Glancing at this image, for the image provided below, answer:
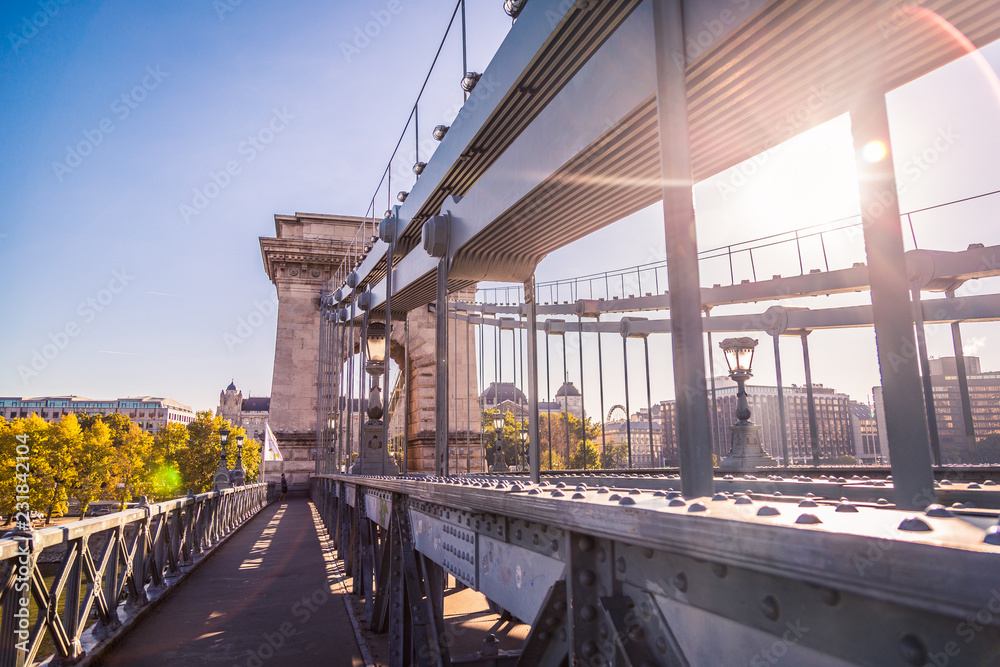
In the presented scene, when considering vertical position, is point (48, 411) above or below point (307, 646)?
above

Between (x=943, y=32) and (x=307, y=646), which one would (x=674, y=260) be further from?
(x=307, y=646)

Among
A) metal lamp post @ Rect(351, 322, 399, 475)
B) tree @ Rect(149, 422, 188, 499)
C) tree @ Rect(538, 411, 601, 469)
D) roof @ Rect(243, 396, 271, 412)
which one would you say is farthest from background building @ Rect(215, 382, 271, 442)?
metal lamp post @ Rect(351, 322, 399, 475)

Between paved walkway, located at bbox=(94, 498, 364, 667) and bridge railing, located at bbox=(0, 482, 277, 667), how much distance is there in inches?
10.0

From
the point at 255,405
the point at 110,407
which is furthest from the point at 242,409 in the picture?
the point at 110,407

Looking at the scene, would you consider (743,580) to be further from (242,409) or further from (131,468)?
(242,409)

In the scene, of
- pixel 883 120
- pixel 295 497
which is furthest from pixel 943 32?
pixel 295 497

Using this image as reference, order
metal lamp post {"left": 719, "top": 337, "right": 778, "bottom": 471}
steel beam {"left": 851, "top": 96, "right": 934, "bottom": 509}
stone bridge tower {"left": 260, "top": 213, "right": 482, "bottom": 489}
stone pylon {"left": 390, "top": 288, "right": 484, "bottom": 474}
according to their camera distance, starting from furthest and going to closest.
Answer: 1. stone bridge tower {"left": 260, "top": 213, "right": 482, "bottom": 489}
2. stone pylon {"left": 390, "top": 288, "right": 484, "bottom": 474}
3. metal lamp post {"left": 719, "top": 337, "right": 778, "bottom": 471}
4. steel beam {"left": 851, "top": 96, "right": 934, "bottom": 509}

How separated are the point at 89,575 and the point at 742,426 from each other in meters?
6.41

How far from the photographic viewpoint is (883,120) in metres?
2.08

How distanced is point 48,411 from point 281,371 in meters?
108

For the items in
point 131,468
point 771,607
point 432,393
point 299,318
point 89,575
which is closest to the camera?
point 771,607

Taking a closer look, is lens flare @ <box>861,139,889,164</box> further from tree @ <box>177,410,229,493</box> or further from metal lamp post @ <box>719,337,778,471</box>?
tree @ <box>177,410,229,493</box>

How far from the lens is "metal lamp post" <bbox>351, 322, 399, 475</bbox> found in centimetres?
1105

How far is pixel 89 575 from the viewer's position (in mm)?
4625
